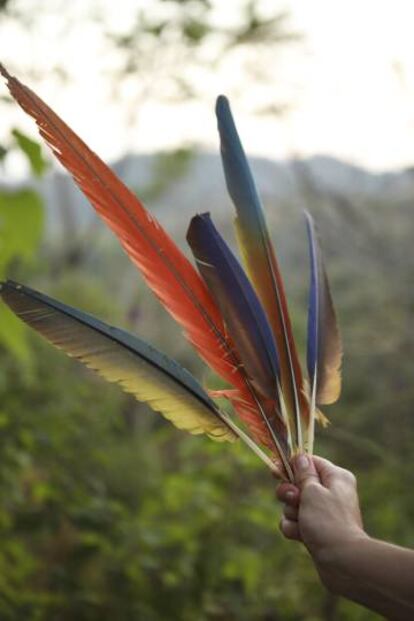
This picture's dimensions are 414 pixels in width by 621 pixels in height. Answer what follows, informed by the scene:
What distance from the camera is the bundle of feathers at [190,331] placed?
86cm

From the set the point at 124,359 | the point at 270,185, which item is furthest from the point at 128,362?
the point at 270,185

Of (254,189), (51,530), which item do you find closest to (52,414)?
(51,530)

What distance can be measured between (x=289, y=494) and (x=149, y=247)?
0.32 m

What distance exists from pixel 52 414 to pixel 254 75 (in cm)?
451

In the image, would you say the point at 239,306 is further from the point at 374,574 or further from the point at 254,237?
the point at 374,574

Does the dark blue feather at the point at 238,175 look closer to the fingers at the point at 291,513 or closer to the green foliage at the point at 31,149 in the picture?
the fingers at the point at 291,513

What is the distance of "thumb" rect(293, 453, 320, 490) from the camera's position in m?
0.81

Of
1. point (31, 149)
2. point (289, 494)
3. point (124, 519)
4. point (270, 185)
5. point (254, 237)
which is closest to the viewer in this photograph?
point (289, 494)

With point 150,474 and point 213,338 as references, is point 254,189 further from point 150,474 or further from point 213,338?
point 150,474

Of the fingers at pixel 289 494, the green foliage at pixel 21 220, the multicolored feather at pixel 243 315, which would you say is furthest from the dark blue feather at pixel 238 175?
the green foliage at pixel 21 220

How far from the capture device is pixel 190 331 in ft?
2.98

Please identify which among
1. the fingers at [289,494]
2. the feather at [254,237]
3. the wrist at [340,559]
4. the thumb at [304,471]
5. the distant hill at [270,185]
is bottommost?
the wrist at [340,559]

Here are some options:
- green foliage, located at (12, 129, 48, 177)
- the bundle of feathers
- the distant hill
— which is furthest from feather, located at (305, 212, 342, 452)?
the distant hill

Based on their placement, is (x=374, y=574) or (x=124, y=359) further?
(x=124, y=359)
